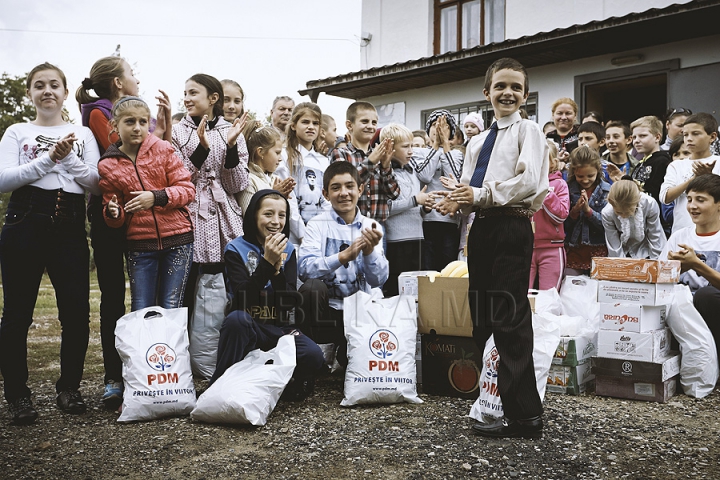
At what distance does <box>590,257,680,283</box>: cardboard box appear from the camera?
3.84 metres

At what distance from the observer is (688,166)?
16.3ft

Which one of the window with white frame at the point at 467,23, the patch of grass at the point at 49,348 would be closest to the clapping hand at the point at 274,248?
the patch of grass at the point at 49,348

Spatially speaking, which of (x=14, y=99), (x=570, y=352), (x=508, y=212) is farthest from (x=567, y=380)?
(x=14, y=99)

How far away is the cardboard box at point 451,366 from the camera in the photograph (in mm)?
3764

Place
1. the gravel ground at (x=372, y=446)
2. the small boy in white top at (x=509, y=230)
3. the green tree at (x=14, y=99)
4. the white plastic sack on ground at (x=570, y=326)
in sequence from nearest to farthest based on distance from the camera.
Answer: the gravel ground at (x=372, y=446)
the small boy in white top at (x=509, y=230)
the white plastic sack on ground at (x=570, y=326)
the green tree at (x=14, y=99)

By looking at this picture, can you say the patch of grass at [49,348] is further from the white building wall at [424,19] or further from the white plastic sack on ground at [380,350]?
the white building wall at [424,19]

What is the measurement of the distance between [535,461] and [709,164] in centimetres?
329

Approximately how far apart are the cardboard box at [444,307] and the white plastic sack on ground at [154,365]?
56.4 inches

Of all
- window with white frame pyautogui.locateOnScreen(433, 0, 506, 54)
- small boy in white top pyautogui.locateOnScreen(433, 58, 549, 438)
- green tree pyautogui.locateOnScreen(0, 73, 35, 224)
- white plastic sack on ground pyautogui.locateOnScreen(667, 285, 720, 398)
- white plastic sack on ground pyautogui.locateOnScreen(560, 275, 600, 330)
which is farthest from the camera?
green tree pyautogui.locateOnScreen(0, 73, 35, 224)

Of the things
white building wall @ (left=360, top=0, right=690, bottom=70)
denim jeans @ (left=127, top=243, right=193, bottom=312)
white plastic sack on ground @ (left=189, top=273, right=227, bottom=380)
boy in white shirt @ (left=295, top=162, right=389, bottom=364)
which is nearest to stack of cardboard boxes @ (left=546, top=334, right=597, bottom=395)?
boy in white shirt @ (left=295, top=162, right=389, bottom=364)

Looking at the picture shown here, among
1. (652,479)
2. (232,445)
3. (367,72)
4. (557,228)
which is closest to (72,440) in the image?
(232,445)

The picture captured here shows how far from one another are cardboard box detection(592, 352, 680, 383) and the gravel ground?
0.62 ft

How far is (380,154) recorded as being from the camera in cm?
468

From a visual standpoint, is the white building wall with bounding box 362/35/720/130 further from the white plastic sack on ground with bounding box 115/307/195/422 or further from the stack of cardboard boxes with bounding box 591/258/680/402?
the white plastic sack on ground with bounding box 115/307/195/422
